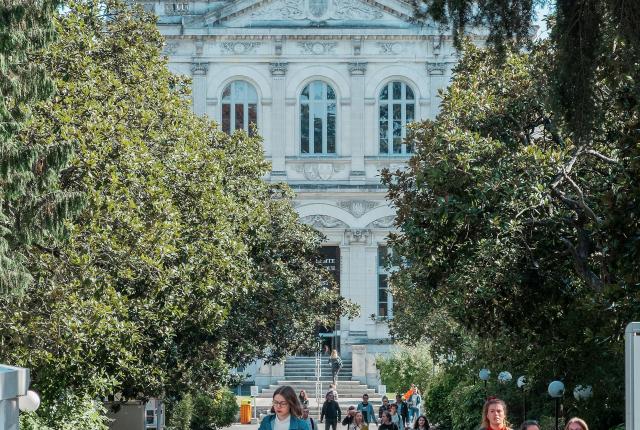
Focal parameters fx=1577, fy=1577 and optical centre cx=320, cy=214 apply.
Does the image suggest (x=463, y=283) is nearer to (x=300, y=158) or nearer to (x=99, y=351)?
(x=99, y=351)

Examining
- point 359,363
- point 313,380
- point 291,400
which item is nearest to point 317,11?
point 359,363

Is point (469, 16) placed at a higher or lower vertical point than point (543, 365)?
higher

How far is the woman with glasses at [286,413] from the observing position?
460 inches

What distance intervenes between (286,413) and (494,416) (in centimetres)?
163

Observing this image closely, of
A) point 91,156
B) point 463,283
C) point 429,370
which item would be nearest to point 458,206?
point 463,283

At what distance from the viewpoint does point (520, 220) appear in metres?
23.2

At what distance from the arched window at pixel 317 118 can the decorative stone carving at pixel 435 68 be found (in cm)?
412

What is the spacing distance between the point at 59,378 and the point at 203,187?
5.62 meters

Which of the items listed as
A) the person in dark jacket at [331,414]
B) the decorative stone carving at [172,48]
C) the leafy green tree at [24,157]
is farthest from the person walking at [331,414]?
the decorative stone carving at [172,48]

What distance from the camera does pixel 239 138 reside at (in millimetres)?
41250

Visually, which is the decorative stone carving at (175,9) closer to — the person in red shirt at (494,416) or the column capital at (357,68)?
the column capital at (357,68)

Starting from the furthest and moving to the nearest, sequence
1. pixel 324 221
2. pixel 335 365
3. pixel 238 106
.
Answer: pixel 238 106, pixel 324 221, pixel 335 365

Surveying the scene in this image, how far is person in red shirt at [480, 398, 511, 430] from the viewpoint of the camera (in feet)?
39.6

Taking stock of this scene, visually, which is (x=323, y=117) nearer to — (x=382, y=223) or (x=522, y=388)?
(x=382, y=223)
